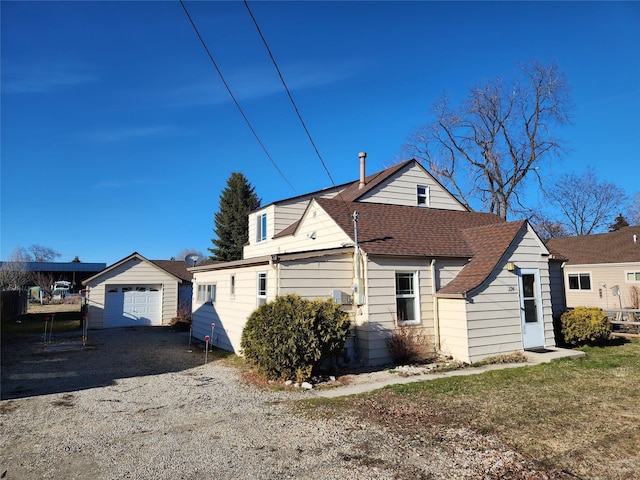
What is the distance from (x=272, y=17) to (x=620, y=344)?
1562cm

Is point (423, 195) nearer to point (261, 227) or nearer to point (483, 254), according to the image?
point (483, 254)

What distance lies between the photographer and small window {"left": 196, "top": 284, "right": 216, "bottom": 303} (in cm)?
1576

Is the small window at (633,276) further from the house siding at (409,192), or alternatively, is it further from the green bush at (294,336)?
the green bush at (294,336)

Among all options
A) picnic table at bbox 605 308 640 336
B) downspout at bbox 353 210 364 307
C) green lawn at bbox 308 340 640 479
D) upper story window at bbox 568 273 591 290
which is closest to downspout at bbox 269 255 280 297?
downspout at bbox 353 210 364 307

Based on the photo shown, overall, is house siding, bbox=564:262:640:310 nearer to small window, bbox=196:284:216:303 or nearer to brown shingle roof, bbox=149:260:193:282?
small window, bbox=196:284:216:303

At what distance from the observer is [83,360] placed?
12148 mm

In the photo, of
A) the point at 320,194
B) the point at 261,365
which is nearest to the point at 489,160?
the point at 320,194

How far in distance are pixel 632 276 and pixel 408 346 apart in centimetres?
2163

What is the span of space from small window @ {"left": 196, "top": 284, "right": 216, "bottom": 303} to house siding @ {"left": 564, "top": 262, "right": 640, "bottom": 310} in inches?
922

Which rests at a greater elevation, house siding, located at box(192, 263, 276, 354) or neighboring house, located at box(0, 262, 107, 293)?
neighboring house, located at box(0, 262, 107, 293)

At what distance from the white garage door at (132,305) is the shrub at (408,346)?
1689 centimetres

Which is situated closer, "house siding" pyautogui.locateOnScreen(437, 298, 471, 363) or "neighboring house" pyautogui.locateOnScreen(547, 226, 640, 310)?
"house siding" pyautogui.locateOnScreen(437, 298, 471, 363)

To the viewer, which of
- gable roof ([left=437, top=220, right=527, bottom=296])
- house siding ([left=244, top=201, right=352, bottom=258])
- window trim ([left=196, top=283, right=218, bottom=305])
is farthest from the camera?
window trim ([left=196, top=283, right=218, bottom=305])

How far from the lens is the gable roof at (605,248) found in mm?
25391
